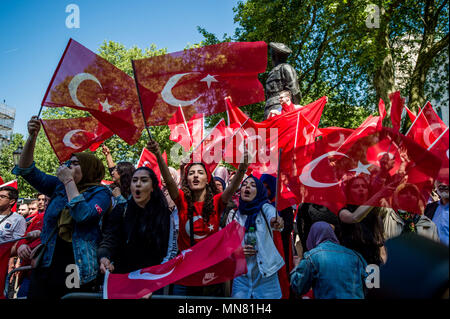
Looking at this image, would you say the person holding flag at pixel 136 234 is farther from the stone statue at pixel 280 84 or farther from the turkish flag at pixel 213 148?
the stone statue at pixel 280 84

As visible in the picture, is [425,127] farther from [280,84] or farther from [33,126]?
[33,126]

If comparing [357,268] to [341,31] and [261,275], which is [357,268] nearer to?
[261,275]

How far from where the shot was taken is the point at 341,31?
10852mm

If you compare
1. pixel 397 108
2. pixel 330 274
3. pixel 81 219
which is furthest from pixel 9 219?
pixel 397 108

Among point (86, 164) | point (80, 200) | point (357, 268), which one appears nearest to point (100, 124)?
point (86, 164)

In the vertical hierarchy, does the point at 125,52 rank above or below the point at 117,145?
above

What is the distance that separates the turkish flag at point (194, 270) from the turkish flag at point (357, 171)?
2.94ft

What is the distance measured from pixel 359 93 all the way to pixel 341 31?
4.75 metres

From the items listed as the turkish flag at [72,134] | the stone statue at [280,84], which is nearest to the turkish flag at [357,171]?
the turkish flag at [72,134]

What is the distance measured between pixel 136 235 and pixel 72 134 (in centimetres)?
185

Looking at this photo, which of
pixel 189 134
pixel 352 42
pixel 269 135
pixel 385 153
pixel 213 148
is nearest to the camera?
pixel 385 153

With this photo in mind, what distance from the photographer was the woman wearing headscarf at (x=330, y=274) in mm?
2369

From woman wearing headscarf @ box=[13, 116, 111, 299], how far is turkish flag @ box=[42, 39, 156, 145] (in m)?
0.64

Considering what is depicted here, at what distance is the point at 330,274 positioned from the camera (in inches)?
93.9
